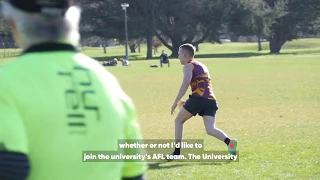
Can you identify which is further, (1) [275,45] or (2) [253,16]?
(1) [275,45]

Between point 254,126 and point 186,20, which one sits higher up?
point 186,20

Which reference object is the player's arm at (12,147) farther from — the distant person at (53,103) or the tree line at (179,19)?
the tree line at (179,19)

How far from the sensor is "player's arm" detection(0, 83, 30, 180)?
2.30 metres

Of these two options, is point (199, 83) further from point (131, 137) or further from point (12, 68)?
point (12, 68)

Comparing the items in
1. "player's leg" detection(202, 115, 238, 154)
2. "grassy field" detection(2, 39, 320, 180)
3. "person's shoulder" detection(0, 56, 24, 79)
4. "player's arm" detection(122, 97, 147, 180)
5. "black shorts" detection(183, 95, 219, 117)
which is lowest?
"grassy field" detection(2, 39, 320, 180)

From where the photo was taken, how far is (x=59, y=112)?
2.41m

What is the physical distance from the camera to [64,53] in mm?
2539

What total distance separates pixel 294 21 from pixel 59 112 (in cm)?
7840

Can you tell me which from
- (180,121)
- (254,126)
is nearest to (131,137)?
(180,121)

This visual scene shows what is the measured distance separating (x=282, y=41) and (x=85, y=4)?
25.1 metres

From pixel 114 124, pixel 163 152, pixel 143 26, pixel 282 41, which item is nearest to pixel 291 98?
pixel 163 152

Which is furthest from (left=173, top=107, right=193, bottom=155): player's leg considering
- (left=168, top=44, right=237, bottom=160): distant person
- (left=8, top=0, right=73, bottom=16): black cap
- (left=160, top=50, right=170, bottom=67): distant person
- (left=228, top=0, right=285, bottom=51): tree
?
(left=228, top=0, right=285, bottom=51): tree

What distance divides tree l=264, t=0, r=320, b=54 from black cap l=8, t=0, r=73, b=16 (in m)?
76.0

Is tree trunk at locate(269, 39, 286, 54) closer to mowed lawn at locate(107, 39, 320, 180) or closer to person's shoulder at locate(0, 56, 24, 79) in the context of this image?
mowed lawn at locate(107, 39, 320, 180)
